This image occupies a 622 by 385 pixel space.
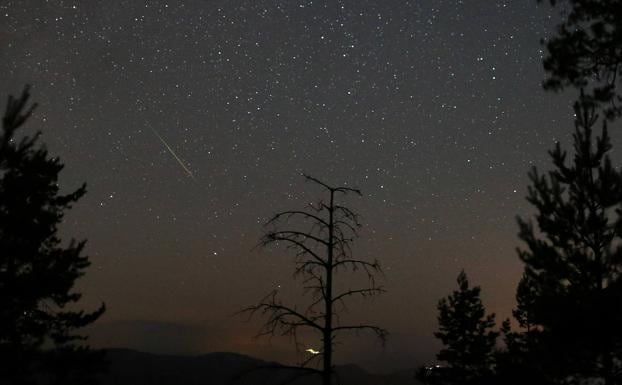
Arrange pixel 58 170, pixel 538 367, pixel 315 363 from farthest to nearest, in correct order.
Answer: pixel 58 170 < pixel 538 367 < pixel 315 363

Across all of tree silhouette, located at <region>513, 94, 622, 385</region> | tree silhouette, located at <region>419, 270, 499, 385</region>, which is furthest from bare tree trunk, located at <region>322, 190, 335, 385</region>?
tree silhouette, located at <region>419, 270, 499, 385</region>

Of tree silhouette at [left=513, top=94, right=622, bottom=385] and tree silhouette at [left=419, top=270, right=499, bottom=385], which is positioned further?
tree silhouette at [left=419, top=270, right=499, bottom=385]

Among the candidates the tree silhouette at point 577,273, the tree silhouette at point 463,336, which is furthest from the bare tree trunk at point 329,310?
the tree silhouette at point 463,336

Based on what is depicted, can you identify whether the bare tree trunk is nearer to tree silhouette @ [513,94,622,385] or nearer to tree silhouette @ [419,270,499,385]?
tree silhouette @ [513,94,622,385]

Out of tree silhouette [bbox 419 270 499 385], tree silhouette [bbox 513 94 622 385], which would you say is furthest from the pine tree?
tree silhouette [bbox 513 94 622 385]

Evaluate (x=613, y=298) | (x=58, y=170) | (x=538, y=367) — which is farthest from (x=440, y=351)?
(x=58, y=170)

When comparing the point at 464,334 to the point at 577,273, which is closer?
the point at 577,273

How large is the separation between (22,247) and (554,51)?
32.0 feet

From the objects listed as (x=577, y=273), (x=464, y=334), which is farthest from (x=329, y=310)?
(x=464, y=334)

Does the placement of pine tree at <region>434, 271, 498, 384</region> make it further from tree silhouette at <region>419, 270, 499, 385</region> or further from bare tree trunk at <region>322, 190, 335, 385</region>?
bare tree trunk at <region>322, 190, 335, 385</region>

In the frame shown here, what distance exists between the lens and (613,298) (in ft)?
44.8

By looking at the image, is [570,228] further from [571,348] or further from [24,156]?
[24,156]

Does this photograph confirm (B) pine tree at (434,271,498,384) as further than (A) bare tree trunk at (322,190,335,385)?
Yes

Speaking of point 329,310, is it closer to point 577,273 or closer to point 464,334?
point 577,273
